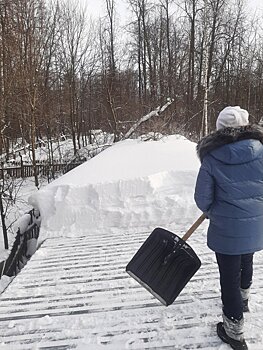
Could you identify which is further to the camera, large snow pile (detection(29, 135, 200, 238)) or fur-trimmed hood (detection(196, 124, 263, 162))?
large snow pile (detection(29, 135, 200, 238))

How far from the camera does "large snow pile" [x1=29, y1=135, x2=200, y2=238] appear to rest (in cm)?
484

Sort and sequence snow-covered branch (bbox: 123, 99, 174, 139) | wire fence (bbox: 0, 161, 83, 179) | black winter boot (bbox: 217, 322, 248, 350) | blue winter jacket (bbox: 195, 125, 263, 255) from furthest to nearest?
wire fence (bbox: 0, 161, 83, 179) → snow-covered branch (bbox: 123, 99, 174, 139) → black winter boot (bbox: 217, 322, 248, 350) → blue winter jacket (bbox: 195, 125, 263, 255)

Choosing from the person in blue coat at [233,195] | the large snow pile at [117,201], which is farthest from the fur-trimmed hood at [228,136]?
the large snow pile at [117,201]

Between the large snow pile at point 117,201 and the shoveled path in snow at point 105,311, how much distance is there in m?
1.04

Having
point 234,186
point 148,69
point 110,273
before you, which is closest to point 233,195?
point 234,186

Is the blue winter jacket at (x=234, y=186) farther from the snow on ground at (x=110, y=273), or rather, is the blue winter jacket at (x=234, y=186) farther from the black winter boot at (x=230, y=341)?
the snow on ground at (x=110, y=273)

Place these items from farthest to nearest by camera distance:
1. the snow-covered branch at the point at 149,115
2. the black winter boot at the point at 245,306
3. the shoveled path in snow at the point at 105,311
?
the snow-covered branch at the point at 149,115
the black winter boot at the point at 245,306
the shoveled path in snow at the point at 105,311

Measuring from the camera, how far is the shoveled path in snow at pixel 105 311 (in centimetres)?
232

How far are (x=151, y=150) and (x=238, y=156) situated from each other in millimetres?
5613

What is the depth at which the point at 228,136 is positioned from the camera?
200 cm

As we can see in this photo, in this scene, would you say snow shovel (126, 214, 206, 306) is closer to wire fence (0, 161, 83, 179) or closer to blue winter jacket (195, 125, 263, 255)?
blue winter jacket (195, 125, 263, 255)

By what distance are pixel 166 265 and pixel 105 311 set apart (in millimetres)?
685

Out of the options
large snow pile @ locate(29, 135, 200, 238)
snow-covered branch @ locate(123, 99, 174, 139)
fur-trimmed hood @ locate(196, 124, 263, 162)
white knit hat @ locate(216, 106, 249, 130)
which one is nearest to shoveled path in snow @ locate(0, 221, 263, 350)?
large snow pile @ locate(29, 135, 200, 238)

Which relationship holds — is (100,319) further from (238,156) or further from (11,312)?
(238,156)
